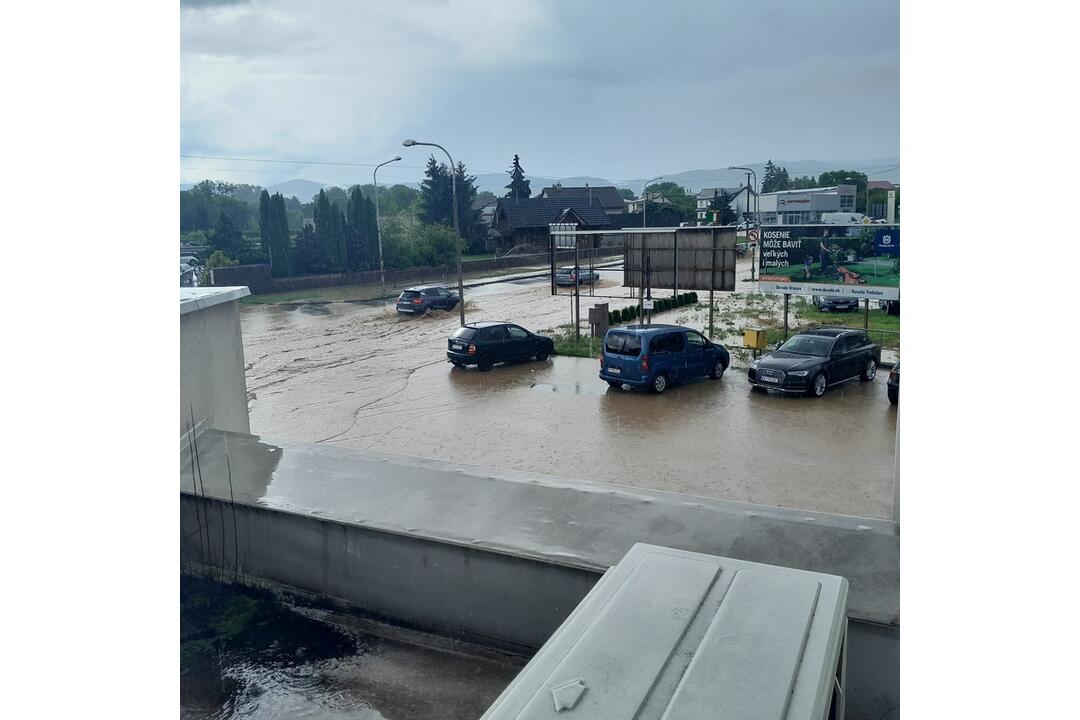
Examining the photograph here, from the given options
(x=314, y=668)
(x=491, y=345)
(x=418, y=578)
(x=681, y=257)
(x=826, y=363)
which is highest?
(x=681, y=257)

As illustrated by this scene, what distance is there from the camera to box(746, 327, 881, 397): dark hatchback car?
8.27m

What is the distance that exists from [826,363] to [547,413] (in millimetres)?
2914

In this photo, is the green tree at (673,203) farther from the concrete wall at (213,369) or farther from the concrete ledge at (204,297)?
the concrete wall at (213,369)

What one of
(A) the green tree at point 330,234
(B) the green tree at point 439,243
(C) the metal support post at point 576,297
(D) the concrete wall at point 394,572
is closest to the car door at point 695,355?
(C) the metal support post at point 576,297

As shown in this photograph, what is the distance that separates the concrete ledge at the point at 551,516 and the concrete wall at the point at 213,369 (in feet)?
1.26

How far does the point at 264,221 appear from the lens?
10172 mm

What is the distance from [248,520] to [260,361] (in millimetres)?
6734

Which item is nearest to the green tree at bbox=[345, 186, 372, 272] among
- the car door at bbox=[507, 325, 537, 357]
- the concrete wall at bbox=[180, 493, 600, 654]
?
the car door at bbox=[507, 325, 537, 357]

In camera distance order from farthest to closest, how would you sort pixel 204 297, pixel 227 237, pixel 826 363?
1. pixel 227 237
2. pixel 826 363
3. pixel 204 297

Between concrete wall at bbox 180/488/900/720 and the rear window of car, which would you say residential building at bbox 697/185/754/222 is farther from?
concrete wall at bbox 180/488/900/720

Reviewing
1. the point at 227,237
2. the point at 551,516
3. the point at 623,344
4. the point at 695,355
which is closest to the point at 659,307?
the point at 695,355

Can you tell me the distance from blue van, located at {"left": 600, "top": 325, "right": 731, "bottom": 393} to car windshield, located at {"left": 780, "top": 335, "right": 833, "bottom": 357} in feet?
2.87

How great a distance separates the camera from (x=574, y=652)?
6.22ft

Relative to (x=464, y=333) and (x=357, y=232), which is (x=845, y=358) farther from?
(x=357, y=232)
